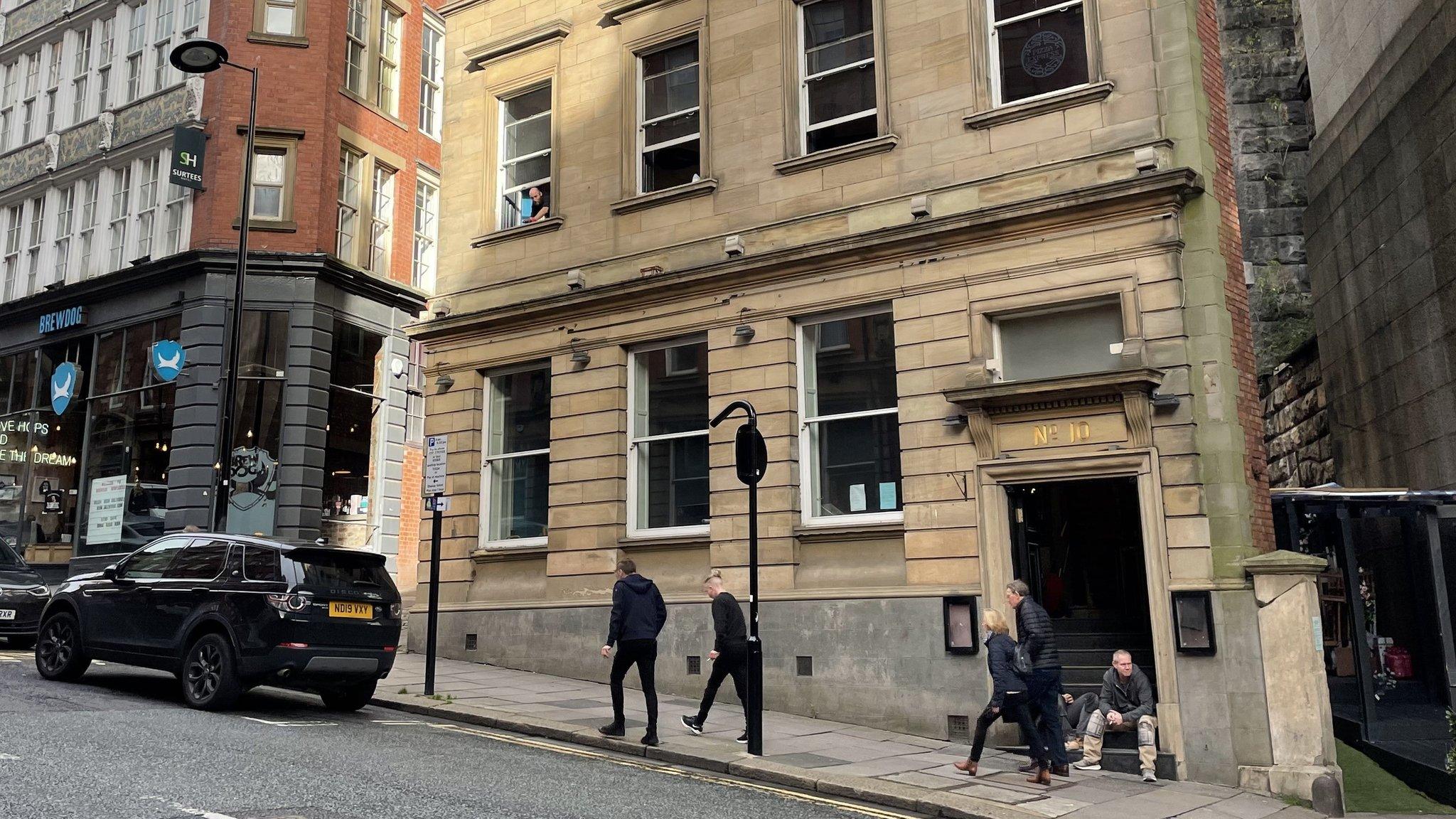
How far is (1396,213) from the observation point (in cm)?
1530

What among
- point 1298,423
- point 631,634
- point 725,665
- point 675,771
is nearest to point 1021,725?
point 725,665

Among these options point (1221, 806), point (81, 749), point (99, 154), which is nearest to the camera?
point (81, 749)

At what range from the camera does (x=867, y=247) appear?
13.8m

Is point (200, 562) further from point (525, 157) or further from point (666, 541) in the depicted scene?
point (525, 157)

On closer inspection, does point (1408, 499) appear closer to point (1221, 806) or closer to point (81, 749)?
point (1221, 806)

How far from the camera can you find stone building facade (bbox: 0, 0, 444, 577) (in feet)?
76.3

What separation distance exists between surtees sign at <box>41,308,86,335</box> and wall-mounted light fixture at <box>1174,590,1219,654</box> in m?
24.3

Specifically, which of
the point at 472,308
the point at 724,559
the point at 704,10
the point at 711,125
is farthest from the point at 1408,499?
the point at 472,308

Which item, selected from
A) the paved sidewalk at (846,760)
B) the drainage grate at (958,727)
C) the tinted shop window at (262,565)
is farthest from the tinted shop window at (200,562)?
the drainage grate at (958,727)

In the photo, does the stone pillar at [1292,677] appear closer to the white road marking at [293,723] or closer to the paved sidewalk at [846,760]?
the paved sidewalk at [846,760]

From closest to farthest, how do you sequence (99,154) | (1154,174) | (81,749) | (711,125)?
(81,749) → (1154,174) → (711,125) → (99,154)

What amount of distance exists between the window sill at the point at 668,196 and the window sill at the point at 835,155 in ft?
3.64

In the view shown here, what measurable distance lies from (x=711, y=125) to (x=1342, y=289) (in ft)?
34.2

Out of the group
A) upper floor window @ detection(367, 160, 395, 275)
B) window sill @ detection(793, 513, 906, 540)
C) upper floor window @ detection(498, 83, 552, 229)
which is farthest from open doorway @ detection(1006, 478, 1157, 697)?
upper floor window @ detection(367, 160, 395, 275)
